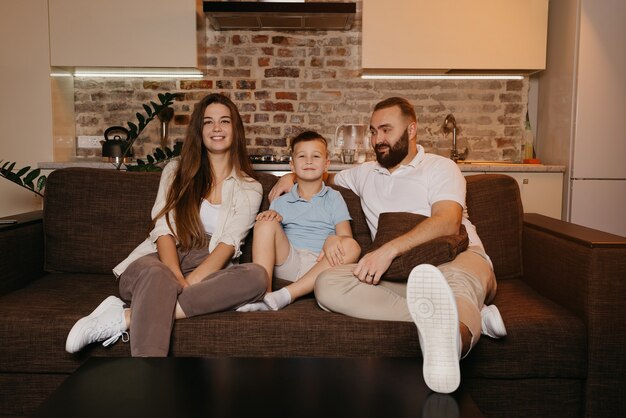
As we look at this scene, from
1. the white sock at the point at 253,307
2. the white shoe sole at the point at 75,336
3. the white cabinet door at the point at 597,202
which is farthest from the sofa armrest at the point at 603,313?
the white cabinet door at the point at 597,202

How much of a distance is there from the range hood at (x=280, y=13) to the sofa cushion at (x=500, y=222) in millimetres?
1640

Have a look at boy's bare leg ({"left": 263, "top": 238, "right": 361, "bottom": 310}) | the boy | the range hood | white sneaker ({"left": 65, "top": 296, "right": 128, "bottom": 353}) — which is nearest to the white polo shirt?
the boy

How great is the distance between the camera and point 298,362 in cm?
134

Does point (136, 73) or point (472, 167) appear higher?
point (136, 73)

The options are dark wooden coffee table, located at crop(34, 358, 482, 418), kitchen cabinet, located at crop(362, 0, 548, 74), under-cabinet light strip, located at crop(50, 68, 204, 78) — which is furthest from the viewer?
under-cabinet light strip, located at crop(50, 68, 204, 78)

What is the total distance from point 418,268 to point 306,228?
3.24 ft

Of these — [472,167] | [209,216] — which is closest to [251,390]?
[209,216]

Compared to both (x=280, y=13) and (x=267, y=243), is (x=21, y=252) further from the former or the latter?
(x=280, y=13)

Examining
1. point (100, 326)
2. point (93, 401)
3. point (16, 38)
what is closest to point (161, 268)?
point (100, 326)

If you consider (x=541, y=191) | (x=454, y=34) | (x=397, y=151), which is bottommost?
(x=541, y=191)

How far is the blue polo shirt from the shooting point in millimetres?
2266

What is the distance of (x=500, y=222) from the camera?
7.67 ft

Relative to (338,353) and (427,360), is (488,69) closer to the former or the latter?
(338,353)

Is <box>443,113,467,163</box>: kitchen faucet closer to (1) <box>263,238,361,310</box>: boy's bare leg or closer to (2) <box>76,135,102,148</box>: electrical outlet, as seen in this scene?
(1) <box>263,238,361,310</box>: boy's bare leg
